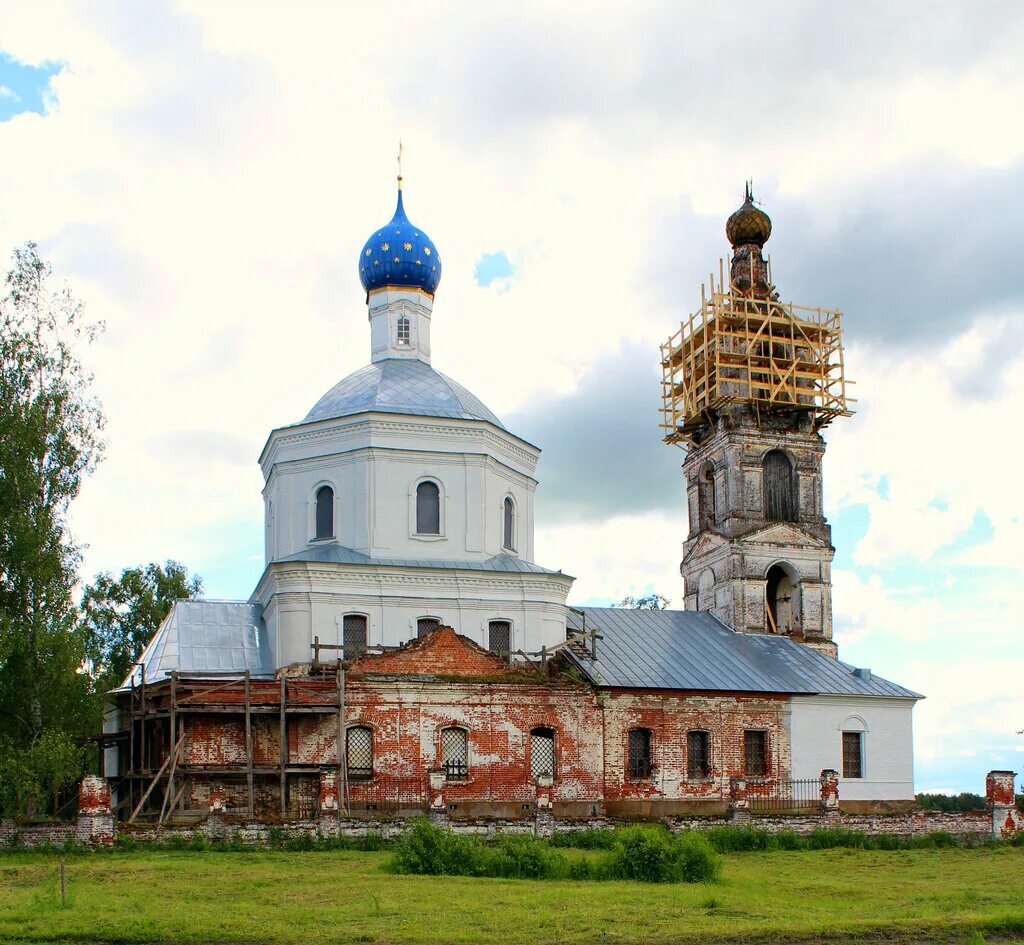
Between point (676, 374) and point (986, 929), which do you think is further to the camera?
point (676, 374)

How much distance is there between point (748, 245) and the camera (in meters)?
40.3

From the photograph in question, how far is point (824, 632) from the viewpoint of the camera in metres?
36.0

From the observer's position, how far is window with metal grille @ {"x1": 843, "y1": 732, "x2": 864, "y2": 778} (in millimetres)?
31859

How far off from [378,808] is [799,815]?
843 cm

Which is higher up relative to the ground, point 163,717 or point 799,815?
point 163,717

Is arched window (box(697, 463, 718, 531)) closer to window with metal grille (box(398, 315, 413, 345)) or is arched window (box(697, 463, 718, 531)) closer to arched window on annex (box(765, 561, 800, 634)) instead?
arched window on annex (box(765, 561, 800, 634))

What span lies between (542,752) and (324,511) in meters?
7.56

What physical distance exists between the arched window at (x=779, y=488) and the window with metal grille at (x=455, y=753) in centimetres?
1334

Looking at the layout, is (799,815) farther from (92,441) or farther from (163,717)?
(92,441)

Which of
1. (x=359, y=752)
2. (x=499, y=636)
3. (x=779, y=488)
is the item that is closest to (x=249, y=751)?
(x=359, y=752)

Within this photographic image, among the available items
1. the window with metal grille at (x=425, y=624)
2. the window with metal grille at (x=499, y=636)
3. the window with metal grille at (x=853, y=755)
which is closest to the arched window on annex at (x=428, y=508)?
the window with metal grille at (x=425, y=624)

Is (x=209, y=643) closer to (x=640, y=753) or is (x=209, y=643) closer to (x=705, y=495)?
(x=640, y=753)

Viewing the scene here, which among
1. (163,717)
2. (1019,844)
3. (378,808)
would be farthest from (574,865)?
(1019,844)

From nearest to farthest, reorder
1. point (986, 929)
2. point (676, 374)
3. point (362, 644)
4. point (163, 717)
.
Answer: point (986, 929) → point (163, 717) → point (362, 644) → point (676, 374)
